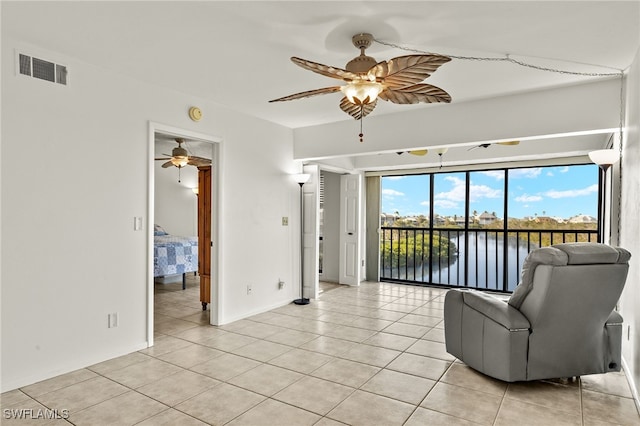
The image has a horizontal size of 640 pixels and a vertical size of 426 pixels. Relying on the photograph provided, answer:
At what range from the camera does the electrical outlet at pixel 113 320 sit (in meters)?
3.38

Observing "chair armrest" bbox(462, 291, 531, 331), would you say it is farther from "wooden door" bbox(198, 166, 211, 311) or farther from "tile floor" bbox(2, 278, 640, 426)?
"wooden door" bbox(198, 166, 211, 311)

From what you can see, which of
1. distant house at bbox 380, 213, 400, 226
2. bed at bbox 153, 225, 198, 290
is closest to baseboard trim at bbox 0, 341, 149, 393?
bed at bbox 153, 225, 198, 290

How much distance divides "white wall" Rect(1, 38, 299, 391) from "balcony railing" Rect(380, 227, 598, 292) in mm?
4526

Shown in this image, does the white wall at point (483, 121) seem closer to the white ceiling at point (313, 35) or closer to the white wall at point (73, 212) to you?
the white ceiling at point (313, 35)

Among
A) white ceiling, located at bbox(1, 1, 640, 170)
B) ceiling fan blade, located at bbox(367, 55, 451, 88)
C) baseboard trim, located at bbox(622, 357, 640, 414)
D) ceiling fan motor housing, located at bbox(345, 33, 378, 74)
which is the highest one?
white ceiling, located at bbox(1, 1, 640, 170)

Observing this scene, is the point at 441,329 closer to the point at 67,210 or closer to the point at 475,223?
the point at 475,223

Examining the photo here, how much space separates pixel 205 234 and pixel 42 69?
2.69 metres

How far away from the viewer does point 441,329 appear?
13.9 ft

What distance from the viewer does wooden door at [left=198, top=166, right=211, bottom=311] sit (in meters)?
5.09

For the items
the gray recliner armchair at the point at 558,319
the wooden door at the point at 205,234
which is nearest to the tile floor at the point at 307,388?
the gray recliner armchair at the point at 558,319

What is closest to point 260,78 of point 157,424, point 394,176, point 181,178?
point 157,424

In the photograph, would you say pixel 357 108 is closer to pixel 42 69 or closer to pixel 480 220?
pixel 42 69

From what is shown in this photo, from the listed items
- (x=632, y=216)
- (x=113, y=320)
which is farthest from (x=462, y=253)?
(x=113, y=320)

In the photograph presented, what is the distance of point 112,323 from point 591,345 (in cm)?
395
